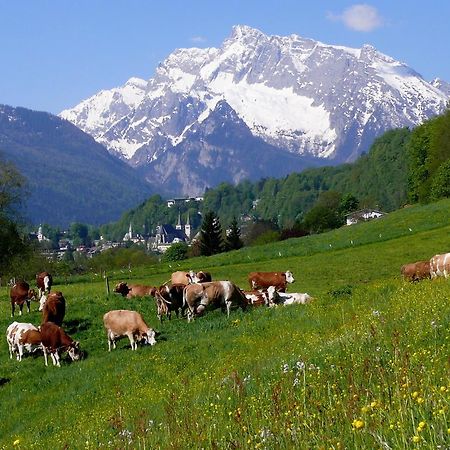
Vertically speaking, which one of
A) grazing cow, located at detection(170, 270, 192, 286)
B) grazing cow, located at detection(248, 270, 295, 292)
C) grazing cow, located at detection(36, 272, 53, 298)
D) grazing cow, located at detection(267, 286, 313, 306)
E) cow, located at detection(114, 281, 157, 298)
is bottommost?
grazing cow, located at detection(267, 286, 313, 306)

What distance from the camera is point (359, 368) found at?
10.8 metres

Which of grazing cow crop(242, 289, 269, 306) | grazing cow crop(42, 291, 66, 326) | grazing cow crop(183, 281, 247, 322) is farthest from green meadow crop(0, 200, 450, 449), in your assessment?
grazing cow crop(242, 289, 269, 306)

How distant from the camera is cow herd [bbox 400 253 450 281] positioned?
3206cm

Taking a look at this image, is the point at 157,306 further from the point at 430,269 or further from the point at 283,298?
the point at 430,269

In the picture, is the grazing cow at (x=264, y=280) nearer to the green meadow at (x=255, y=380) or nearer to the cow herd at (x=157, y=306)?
the cow herd at (x=157, y=306)

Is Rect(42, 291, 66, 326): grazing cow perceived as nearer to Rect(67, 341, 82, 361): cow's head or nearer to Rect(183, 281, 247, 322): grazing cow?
Rect(67, 341, 82, 361): cow's head

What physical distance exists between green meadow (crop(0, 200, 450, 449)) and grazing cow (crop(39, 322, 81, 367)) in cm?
49

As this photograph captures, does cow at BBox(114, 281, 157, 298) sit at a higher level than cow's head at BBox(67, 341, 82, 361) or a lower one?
higher

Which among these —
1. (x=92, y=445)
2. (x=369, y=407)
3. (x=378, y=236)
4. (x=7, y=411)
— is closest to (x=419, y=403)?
(x=369, y=407)

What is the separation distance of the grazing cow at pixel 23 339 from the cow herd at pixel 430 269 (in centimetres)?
1520

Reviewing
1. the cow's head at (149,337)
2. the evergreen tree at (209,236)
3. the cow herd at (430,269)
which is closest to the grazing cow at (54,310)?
the cow's head at (149,337)

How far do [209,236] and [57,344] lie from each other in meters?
100

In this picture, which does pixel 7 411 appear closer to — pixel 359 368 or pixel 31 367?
pixel 31 367

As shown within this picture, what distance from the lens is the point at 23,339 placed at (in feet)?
88.4
